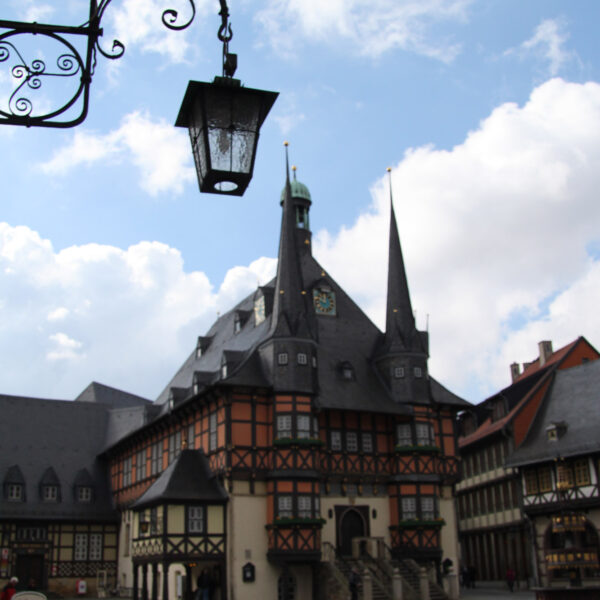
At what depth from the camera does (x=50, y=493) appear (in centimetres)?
5278

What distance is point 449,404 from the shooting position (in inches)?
1709

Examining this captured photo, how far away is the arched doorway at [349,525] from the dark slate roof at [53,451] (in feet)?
63.2

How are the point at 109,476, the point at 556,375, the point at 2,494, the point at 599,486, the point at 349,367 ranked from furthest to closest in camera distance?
the point at 109,476 → the point at 2,494 → the point at 556,375 → the point at 349,367 → the point at 599,486

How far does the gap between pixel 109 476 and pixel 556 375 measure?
29465mm

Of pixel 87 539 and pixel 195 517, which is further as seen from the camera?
pixel 87 539

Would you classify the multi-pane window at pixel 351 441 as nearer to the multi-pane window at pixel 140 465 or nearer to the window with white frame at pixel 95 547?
the multi-pane window at pixel 140 465

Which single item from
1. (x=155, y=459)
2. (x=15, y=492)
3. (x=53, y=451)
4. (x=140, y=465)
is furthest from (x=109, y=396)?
(x=155, y=459)

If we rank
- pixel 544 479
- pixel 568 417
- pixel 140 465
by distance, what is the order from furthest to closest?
pixel 140 465
pixel 568 417
pixel 544 479

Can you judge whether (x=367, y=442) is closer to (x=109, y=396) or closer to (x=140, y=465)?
(x=140, y=465)

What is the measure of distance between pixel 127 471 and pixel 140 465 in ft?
10.0

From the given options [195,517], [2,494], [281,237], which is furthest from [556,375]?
[2,494]

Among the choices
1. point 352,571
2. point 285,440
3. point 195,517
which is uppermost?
point 285,440

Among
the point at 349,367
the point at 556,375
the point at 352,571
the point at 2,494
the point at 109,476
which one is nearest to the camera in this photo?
the point at 352,571

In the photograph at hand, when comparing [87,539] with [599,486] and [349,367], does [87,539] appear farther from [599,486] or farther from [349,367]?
[599,486]
